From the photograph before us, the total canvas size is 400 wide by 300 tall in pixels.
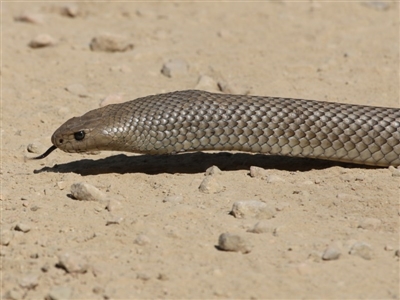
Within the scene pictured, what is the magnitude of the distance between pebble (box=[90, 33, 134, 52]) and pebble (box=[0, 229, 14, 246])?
5176 mm

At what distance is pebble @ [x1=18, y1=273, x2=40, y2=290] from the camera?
538cm

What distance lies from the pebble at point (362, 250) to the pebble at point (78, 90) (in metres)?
4.68

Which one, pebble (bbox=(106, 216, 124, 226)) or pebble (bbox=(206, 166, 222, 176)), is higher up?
pebble (bbox=(106, 216, 124, 226))

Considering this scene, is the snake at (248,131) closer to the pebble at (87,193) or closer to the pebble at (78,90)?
the pebble at (87,193)

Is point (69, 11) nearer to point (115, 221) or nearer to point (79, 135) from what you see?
point (79, 135)

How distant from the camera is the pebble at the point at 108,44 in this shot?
10812 mm

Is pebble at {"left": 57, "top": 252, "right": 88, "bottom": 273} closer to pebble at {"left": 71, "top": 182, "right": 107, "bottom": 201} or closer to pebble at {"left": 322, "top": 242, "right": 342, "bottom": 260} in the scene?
pebble at {"left": 71, "top": 182, "right": 107, "bottom": 201}

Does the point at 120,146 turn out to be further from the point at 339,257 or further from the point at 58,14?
the point at 58,14

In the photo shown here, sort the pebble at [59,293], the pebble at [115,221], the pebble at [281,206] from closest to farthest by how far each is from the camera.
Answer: the pebble at [59,293]
the pebble at [115,221]
the pebble at [281,206]

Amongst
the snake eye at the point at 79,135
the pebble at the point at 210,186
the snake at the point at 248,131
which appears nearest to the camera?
the pebble at the point at 210,186

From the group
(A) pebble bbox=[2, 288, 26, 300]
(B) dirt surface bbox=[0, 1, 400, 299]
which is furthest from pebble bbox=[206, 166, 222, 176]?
(A) pebble bbox=[2, 288, 26, 300]

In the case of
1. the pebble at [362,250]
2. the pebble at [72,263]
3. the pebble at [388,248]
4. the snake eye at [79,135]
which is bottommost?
the snake eye at [79,135]

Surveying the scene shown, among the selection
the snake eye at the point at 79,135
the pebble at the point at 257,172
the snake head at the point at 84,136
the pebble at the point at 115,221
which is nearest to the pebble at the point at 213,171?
the pebble at the point at 257,172

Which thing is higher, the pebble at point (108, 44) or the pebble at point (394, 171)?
the pebble at point (394, 171)
